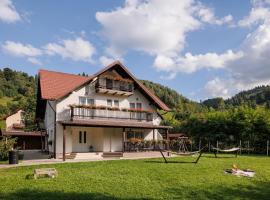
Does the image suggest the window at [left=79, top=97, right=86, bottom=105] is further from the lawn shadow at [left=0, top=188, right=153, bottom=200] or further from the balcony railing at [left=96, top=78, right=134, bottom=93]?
the lawn shadow at [left=0, top=188, right=153, bottom=200]

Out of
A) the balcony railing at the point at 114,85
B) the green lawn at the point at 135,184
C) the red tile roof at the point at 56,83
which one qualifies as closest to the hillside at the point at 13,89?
the red tile roof at the point at 56,83

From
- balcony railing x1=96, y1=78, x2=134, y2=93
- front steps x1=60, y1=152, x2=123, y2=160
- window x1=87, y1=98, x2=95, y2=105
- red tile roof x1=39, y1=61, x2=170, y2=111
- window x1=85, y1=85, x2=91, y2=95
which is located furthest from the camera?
balcony railing x1=96, y1=78, x2=134, y2=93

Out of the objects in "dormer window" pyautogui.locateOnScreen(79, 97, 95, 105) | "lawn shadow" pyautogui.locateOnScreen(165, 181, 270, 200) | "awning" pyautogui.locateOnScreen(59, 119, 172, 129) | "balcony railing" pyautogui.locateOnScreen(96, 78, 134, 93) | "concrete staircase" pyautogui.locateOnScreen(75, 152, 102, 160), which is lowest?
"lawn shadow" pyautogui.locateOnScreen(165, 181, 270, 200)

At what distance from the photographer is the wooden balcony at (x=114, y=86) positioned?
83.5 feet

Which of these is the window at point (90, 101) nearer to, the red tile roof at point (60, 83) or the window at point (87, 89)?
the window at point (87, 89)

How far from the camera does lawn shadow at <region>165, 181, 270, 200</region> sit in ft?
36.1

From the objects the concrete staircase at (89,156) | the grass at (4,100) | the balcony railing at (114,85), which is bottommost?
the concrete staircase at (89,156)

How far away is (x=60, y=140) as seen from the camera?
23500mm

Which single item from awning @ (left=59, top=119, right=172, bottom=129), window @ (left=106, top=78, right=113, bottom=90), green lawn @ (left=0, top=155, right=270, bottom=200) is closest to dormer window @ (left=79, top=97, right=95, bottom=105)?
awning @ (left=59, top=119, right=172, bottom=129)

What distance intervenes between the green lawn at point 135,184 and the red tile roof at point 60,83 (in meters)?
8.63

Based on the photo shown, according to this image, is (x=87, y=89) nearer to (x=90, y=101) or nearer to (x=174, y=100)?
(x=90, y=101)

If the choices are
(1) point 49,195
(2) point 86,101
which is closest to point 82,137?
(2) point 86,101

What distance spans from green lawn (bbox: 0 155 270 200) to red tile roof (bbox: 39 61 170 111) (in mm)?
8633

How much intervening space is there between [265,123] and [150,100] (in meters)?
12.2
